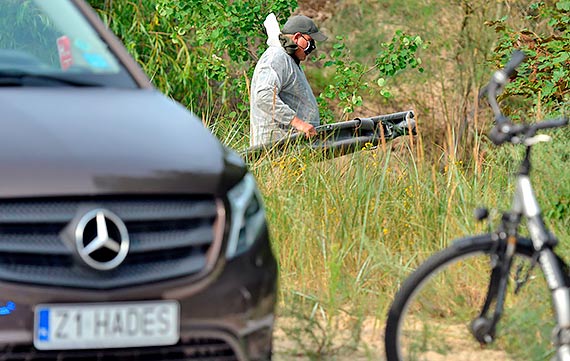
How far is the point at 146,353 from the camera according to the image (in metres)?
4.05

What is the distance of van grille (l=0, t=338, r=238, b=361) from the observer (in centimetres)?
395

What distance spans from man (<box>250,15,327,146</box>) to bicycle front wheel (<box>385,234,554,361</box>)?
13.6 feet

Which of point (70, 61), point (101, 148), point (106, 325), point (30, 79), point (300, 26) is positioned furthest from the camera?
point (300, 26)

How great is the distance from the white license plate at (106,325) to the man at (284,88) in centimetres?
528

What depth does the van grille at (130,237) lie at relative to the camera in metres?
3.90

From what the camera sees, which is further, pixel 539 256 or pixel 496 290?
pixel 496 290

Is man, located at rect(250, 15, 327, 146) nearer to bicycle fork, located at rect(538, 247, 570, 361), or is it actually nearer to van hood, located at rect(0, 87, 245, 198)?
van hood, located at rect(0, 87, 245, 198)

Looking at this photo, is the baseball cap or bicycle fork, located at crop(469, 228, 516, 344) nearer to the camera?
bicycle fork, located at crop(469, 228, 516, 344)

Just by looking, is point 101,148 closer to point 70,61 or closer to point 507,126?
point 70,61

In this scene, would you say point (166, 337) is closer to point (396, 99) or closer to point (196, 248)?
point (196, 248)

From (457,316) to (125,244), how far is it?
193 centimetres

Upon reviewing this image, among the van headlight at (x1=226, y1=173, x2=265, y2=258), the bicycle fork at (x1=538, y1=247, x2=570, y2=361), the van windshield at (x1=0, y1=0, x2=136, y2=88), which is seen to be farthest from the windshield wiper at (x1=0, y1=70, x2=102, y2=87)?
the bicycle fork at (x1=538, y1=247, x2=570, y2=361)

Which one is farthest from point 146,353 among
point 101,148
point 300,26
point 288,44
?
point 300,26

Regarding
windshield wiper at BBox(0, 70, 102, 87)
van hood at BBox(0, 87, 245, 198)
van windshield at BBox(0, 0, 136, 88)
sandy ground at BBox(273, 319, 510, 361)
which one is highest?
van windshield at BBox(0, 0, 136, 88)
